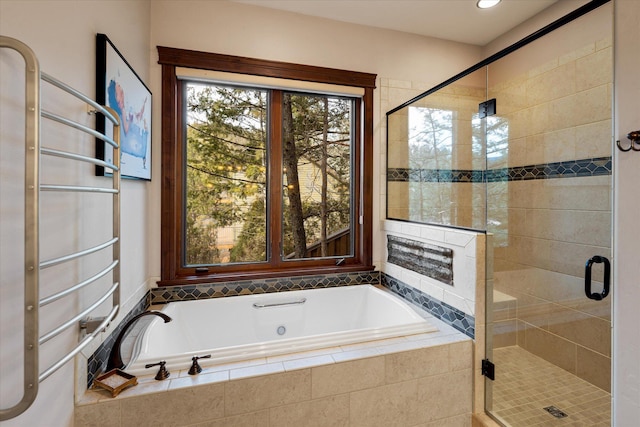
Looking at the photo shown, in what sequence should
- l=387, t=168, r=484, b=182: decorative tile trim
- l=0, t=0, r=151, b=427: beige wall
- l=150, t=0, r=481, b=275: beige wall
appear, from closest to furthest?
l=0, t=0, r=151, b=427: beige wall < l=387, t=168, r=484, b=182: decorative tile trim < l=150, t=0, r=481, b=275: beige wall

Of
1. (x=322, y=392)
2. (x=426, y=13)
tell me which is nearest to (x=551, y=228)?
(x=322, y=392)

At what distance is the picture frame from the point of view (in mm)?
1395

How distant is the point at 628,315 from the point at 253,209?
85.8 inches

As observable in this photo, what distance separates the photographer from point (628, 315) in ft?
3.89

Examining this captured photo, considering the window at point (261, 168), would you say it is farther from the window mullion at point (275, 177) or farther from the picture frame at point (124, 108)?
the picture frame at point (124, 108)

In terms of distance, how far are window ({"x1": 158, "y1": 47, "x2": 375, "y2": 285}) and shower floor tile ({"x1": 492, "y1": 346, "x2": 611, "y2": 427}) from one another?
1.23 metres

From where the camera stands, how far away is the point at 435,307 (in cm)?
207

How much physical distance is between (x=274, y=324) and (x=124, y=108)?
5.51 feet

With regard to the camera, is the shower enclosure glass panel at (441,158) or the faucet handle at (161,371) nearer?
the faucet handle at (161,371)

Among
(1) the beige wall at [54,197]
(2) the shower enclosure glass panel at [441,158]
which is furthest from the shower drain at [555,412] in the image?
(1) the beige wall at [54,197]

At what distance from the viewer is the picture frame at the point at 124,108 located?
1395 mm

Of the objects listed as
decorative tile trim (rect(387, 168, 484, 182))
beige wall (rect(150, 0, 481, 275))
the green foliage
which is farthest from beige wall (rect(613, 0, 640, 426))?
the green foliage

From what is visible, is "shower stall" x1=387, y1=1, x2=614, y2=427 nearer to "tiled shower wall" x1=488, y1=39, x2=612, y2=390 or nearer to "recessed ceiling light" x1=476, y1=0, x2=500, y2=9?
"tiled shower wall" x1=488, y1=39, x2=612, y2=390

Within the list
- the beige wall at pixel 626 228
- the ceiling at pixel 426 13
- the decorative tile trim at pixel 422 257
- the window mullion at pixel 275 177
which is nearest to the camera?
the beige wall at pixel 626 228
